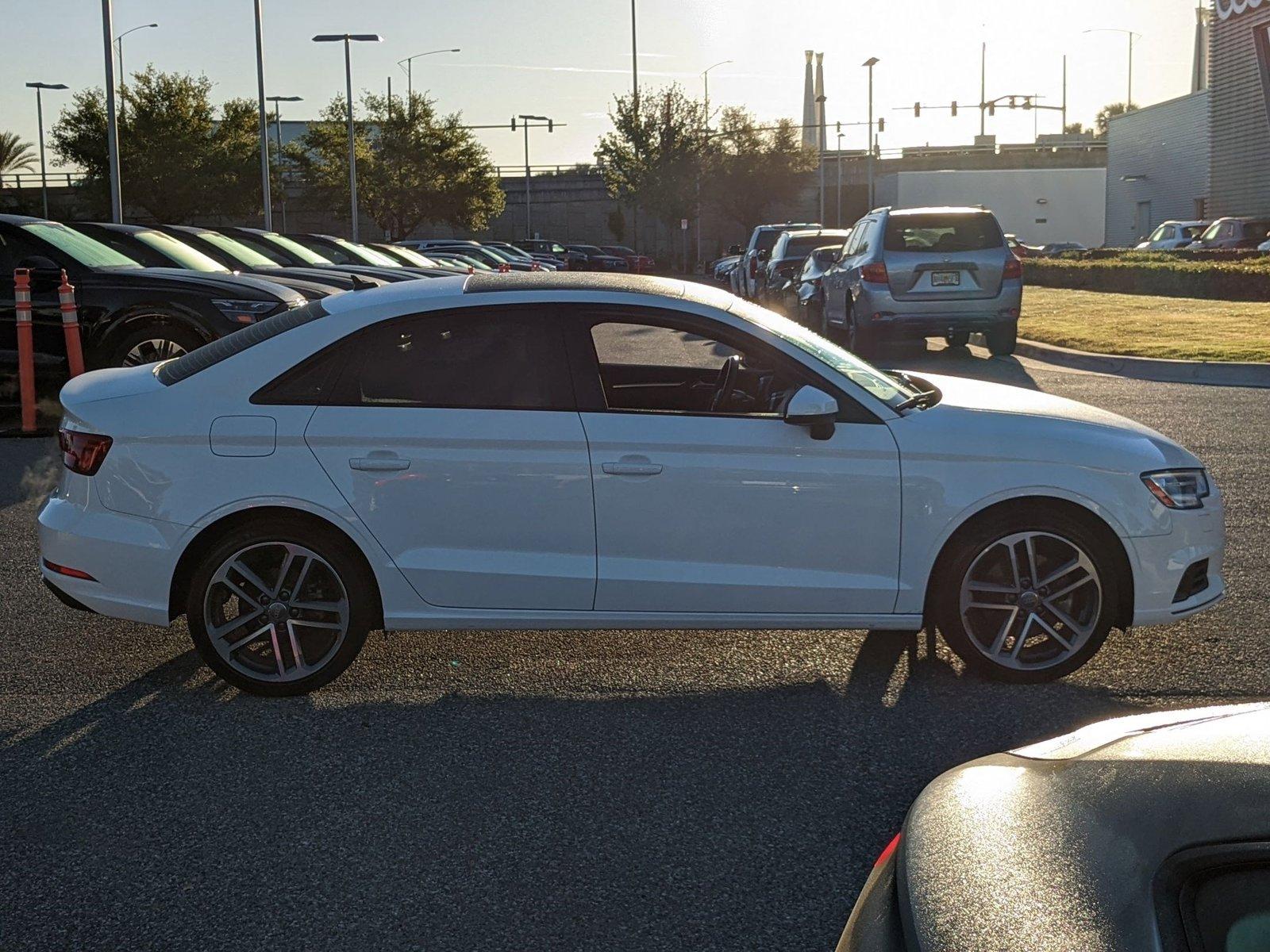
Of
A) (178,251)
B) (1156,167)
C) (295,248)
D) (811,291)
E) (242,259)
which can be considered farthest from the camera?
(1156,167)

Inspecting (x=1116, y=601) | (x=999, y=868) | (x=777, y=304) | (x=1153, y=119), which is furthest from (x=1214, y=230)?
(x=999, y=868)

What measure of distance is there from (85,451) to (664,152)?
69745 mm

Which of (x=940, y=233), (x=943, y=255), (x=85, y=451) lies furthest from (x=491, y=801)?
(x=940, y=233)

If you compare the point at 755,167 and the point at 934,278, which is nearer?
the point at 934,278

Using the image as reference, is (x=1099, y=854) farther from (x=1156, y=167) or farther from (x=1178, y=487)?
(x=1156, y=167)

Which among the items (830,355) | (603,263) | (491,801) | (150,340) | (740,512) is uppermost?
(603,263)

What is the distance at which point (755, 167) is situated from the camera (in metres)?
88.2

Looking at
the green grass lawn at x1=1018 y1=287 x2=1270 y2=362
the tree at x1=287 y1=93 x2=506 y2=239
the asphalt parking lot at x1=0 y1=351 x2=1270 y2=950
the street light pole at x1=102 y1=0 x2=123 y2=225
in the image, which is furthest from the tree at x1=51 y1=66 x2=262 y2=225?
the asphalt parking lot at x1=0 y1=351 x2=1270 y2=950

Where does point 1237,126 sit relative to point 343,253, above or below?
above

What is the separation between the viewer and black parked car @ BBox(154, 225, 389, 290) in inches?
680

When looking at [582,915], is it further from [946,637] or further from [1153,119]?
[1153,119]

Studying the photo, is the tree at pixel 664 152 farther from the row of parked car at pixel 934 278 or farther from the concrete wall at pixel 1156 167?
the row of parked car at pixel 934 278

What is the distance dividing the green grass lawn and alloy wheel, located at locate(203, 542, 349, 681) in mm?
13808

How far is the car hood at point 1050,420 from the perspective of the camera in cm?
559
